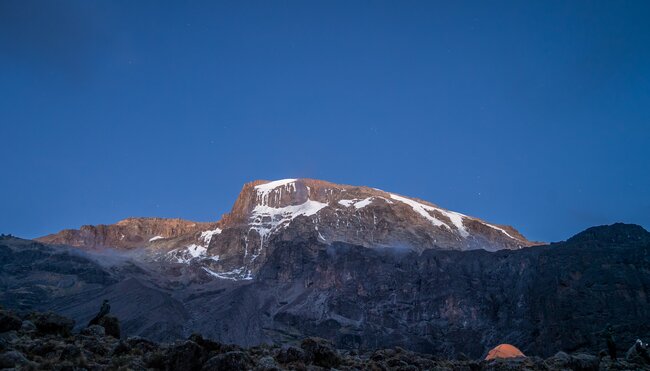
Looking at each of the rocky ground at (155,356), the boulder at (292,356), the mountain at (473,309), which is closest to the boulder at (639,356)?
the rocky ground at (155,356)

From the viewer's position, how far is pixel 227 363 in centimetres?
2288

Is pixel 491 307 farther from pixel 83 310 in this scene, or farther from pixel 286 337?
pixel 83 310

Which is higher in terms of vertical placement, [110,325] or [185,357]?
[110,325]

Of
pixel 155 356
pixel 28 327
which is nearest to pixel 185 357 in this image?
pixel 155 356

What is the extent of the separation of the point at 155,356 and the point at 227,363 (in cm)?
343

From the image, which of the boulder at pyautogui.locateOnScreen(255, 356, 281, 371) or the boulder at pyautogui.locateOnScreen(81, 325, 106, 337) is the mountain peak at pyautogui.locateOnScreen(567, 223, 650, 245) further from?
the boulder at pyautogui.locateOnScreen(255, 356, 281, 371)

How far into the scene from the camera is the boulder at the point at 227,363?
22.7 m

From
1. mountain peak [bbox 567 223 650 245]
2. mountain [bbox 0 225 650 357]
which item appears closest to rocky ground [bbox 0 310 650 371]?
mountain [bbox 0 225 650 357]

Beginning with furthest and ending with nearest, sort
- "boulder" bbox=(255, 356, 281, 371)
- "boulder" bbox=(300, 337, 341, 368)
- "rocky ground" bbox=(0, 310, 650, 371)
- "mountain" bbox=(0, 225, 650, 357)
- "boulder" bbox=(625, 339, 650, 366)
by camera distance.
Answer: "mountain" bbox=(0, 225, 650, 357) → "boulder" bbox=(625, 339, 650, 366) → "boulder" bbox=(300, 337, 341, 368) → "boulder" bbox=(255, 356, 281, 371) → "rocky ground" bbox=(0, 310, 650, 371)

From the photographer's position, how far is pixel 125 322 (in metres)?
171

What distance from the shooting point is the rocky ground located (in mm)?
22078

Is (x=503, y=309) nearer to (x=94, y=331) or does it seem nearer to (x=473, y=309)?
(x=473, y=309)

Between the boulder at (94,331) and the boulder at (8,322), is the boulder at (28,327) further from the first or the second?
the boulder at (94,331)

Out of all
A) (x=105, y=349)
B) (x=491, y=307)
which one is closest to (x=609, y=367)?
(x=105, y=349)
